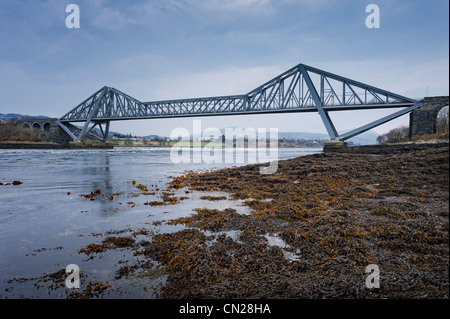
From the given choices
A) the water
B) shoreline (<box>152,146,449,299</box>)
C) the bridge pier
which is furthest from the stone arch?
the bridge pier

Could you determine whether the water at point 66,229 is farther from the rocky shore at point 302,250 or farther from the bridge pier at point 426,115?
the bridge pier at point 426,115

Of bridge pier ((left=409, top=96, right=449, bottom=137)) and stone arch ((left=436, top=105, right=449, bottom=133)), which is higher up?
bridge pier ((left=409, top=96, right=449, bottom=137))

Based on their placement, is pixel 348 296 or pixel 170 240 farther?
pixel 170 240

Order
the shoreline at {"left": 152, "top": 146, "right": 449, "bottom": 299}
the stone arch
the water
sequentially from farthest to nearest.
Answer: the stone arch, the water, the shoreline at {"left": 152, "top": 146, "right": 449, "bottom": 299}

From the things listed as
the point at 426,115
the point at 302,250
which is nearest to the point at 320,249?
the point at 302,250

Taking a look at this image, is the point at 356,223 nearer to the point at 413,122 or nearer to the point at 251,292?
Result: the point at 251,292

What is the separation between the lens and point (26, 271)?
3574 mm

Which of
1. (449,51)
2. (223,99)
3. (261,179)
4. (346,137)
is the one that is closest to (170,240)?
(449,51)

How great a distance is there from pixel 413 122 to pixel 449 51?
4539cm

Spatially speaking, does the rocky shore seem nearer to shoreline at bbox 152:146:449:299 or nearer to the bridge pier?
shoreline at bbox 152:146:449:299

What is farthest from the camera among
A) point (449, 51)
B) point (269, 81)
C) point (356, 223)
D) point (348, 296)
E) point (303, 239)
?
point (269, 81)

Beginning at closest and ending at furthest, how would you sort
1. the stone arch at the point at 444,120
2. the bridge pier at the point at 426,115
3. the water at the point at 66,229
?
the water at the point at 66,229 → the stone arch at the point at 444,120 → the bridge pier at the point at 426,115

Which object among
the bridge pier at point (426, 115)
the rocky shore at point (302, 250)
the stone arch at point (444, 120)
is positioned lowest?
the rocky shore at point (302, 250)

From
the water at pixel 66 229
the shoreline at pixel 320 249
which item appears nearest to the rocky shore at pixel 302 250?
the shoreline at pixel 320 249
